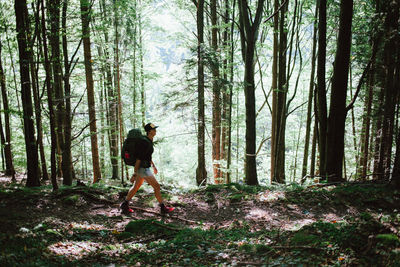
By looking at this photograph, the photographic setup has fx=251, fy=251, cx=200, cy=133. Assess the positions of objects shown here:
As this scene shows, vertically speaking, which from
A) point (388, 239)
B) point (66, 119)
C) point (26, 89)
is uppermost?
point (26, 89)

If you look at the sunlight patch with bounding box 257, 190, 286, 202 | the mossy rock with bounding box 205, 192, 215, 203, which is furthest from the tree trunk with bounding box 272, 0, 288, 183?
the mossy rock with bounding box 205, 192, 215, 203

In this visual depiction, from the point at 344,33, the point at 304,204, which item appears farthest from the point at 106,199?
the point at 344,33

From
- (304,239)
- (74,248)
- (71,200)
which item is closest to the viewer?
(304,239)

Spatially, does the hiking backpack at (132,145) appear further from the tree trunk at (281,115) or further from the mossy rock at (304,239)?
the tree trunk at (281,115)

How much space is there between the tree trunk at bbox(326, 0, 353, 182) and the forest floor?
937mm

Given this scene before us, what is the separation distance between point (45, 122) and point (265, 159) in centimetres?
1861

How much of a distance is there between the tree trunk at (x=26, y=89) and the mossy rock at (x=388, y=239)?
791cm

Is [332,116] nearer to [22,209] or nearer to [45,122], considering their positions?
[22,209]

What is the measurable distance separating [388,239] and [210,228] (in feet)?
10.1

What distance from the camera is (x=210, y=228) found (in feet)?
16.6

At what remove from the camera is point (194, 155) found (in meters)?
27.6

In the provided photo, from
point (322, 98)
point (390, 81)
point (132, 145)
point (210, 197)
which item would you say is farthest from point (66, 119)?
point (390, 81)

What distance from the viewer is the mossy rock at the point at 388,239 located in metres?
2.69

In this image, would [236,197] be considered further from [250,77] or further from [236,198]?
[250,77]
